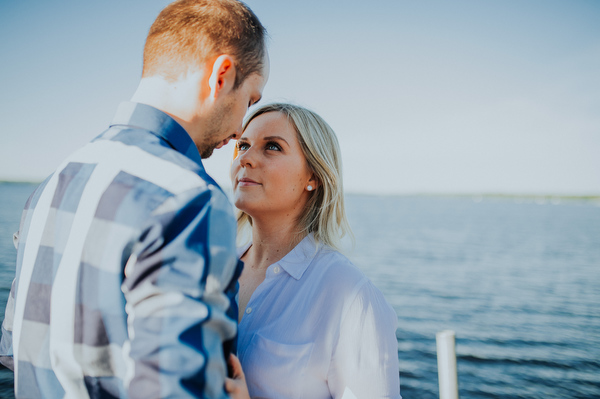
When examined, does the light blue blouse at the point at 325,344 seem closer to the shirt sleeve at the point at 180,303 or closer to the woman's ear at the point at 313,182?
the woman's ear at the point at 313,182

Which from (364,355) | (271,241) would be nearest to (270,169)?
(271,241)

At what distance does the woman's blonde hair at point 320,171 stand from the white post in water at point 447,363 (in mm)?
931

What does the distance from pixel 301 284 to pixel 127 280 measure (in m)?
1.36

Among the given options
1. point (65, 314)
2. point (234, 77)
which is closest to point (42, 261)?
point (65, 314)

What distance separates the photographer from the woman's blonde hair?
2635 millimetres

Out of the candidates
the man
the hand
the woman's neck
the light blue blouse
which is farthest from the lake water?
the man

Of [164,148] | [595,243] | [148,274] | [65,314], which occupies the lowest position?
[595,243]

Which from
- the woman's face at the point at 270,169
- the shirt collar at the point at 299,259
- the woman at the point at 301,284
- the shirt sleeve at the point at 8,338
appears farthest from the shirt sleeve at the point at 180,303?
the woman's face at the point at 270,169

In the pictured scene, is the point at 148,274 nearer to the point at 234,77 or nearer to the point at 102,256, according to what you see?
the point at 102,256

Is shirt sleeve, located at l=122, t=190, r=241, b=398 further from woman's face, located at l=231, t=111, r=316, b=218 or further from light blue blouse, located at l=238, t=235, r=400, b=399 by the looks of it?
woman's face, located at l=231, t=111, r=316, b=218

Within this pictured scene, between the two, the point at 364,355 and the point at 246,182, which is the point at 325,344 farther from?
the point at 246,182

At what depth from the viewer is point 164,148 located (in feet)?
3.68

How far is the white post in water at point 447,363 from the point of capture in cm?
185

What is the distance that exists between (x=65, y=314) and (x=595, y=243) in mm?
42789
